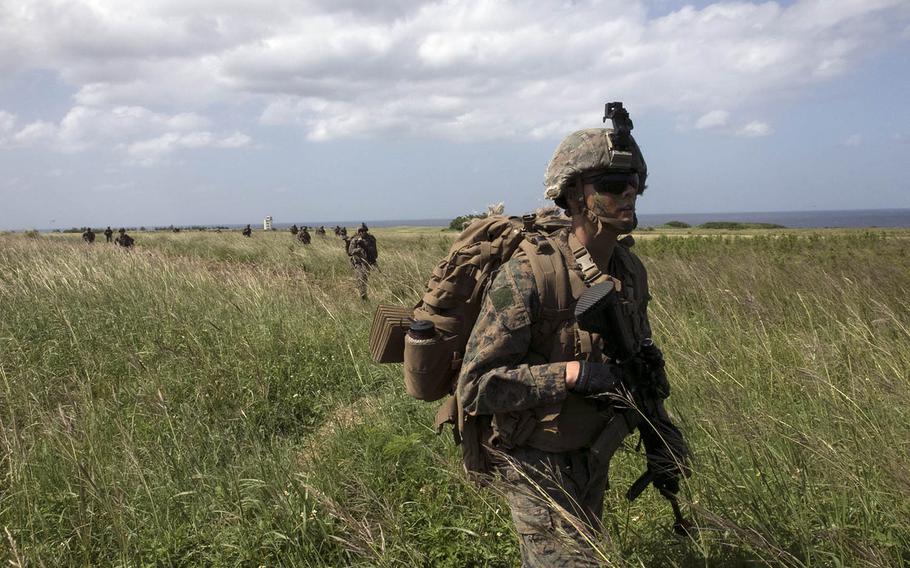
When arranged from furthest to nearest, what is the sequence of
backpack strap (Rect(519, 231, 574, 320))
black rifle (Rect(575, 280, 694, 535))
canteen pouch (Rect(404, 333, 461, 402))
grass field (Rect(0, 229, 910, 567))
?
grass field (Rect(0, 229, 910, 567)) < canteen pouch (Rect(404, 333, 461, 402)) < backpack strap (Rect(519, 231, 574, 320)) < black rifle (Rect(575, 280, 694, 535))

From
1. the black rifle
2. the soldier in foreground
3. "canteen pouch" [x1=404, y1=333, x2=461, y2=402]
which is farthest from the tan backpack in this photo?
the black rifle

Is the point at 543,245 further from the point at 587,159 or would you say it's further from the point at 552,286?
the point at 587,159

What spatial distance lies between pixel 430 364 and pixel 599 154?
95 centimetres

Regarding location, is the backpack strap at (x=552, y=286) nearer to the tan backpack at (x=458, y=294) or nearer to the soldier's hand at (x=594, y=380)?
the tan backpack at (x=458, y=294)

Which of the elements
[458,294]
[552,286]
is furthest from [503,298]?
[458,294]

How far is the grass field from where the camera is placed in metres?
2.22

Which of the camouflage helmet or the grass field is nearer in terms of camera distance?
the camouflage helmet

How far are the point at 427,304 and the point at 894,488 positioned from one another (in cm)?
188

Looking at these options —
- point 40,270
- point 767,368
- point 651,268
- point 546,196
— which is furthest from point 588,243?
point 40,270

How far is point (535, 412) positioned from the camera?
71.7 inches

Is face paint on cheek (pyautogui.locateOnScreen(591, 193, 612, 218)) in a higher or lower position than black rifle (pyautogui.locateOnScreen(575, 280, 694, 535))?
higher

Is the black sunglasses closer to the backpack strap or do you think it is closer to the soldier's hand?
the backpack strap

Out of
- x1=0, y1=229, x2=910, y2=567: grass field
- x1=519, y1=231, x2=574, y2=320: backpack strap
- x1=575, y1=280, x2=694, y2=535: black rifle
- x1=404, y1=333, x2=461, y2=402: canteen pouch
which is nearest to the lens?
x1=575, y1=280, x2=694, y2=535: black rifle

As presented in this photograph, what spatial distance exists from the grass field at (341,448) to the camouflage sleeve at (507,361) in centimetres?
58
